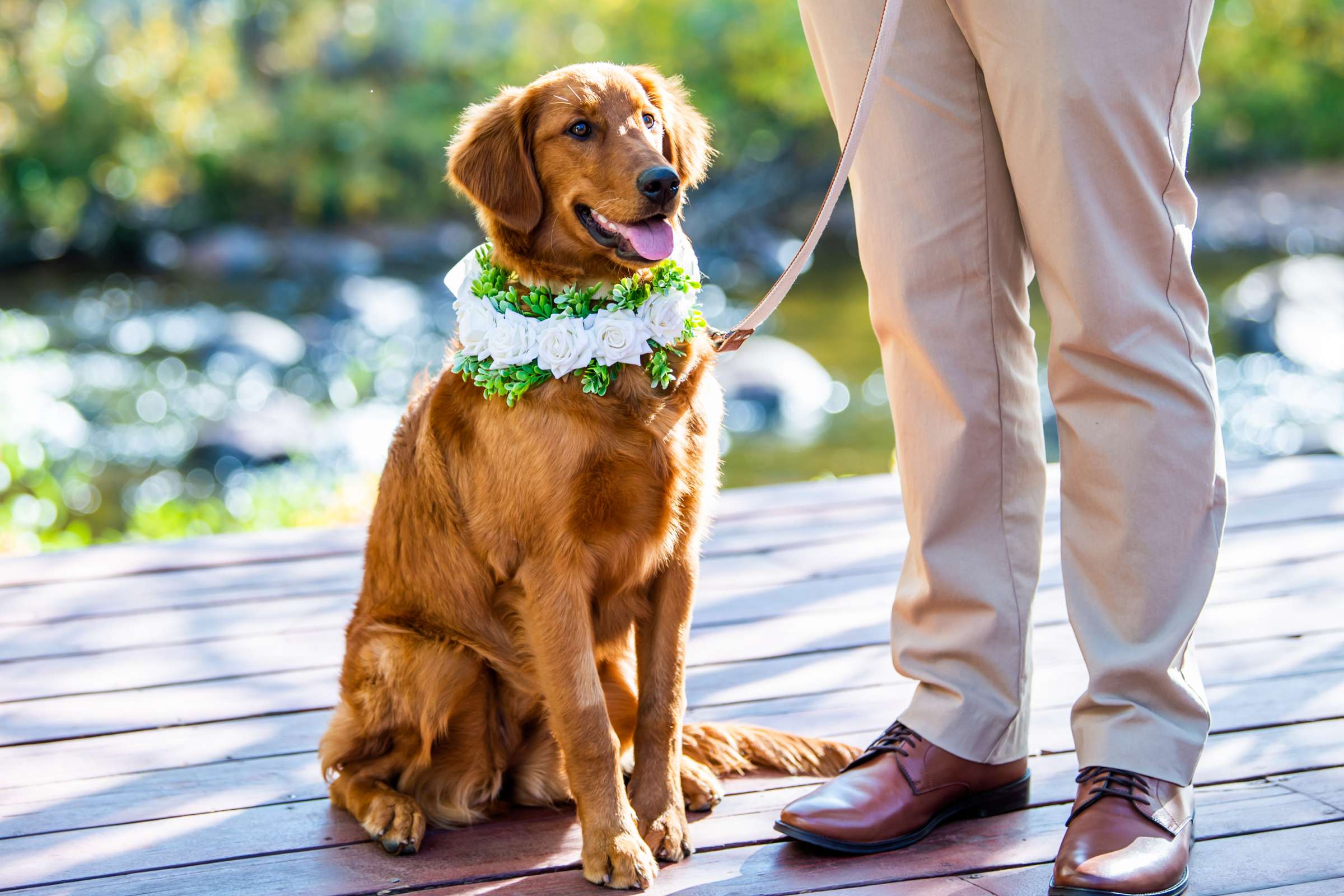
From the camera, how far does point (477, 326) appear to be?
1.97m

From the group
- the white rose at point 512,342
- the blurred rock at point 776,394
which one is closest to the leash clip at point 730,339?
the white rose at point 512,342

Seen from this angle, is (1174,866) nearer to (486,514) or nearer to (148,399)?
(486,514)

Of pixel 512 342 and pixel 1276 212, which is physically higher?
pixel 512 342

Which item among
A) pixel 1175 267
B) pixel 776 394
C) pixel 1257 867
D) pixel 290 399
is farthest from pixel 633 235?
pixel 290 399

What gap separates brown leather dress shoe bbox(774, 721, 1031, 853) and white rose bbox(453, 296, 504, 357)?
2.77ft

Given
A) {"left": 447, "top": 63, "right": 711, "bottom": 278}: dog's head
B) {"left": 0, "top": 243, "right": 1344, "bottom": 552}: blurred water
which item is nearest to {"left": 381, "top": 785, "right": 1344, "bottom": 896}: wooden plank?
{"left": 447, "top": 63, "right": 711, "bottom": 278}: dog's head

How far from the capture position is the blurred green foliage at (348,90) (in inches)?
492

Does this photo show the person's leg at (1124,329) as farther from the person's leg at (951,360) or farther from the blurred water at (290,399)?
the blurred water at (290,399)

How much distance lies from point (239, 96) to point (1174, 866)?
44.7 feet

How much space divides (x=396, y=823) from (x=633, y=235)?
0.98 m

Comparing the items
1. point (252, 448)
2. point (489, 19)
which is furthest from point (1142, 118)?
point (489, 19)

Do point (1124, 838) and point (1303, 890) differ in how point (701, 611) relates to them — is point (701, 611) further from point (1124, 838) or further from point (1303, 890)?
point (1303, 890)

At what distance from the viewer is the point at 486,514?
1974 mm

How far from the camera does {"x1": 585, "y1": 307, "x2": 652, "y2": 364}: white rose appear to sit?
1.92 meters
